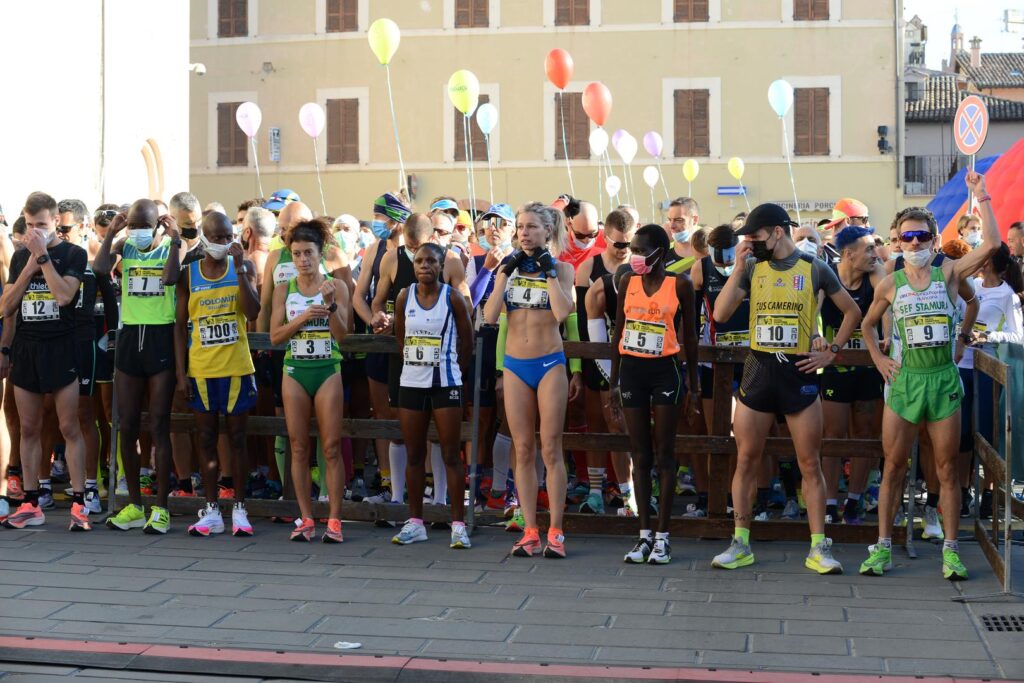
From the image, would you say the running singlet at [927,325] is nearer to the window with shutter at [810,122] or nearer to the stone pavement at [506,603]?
the stone pavement at [506,603]

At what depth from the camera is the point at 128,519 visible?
9430mm

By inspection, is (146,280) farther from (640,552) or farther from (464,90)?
(464,90)

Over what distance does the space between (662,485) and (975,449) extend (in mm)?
1994

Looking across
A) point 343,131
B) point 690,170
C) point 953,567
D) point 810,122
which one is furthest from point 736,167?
point 953,567

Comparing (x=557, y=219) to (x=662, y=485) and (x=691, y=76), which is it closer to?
(x=662, y=485)

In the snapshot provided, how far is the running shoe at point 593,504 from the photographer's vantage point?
9.70 metres

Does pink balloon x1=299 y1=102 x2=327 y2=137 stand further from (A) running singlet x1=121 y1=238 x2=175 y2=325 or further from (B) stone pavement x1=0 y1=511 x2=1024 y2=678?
(B) stone pavement x1=0 y1=511 x2=1024 y2=678

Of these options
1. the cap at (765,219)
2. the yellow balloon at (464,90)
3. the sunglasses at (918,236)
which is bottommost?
the sunglasses at (918,236)

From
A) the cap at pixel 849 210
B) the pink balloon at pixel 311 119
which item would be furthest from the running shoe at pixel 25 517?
the pink balloon at pixel 311 119

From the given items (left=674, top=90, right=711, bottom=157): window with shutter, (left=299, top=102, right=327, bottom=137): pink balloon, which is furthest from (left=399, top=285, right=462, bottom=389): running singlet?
(left=674, top=90, right=711, bottom=157): window with shutter

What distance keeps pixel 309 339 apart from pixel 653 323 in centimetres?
219

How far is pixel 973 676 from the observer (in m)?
5.91

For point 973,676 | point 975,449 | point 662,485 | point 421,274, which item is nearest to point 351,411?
point 421,274

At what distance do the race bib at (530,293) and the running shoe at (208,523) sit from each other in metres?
2.45
